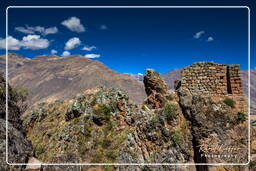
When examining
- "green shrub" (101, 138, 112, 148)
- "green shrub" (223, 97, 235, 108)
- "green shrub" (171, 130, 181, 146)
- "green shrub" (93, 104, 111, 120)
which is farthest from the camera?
"green shrub" (93, 104, 111, 120)

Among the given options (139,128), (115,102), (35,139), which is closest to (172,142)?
(139,128)

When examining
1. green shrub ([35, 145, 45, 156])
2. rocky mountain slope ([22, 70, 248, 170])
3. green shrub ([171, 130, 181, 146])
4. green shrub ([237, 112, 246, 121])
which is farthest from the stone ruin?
green shrub ([35, 145, 45, 156])

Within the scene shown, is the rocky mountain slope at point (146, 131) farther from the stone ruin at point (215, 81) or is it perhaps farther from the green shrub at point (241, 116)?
the stone ruin at point (215, 81)

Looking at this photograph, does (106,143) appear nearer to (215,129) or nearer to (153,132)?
(153,132)

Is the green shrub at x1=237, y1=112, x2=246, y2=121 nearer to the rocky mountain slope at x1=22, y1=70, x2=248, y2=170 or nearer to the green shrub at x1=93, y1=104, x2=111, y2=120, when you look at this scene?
the rocky mountain slope at x1=22, y1=70, x2=248, y2=170

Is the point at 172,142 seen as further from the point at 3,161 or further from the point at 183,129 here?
the point at 3,161

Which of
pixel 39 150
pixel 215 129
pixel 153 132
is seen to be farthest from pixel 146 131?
pixel 39 150

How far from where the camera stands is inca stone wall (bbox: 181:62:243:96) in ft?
39.6

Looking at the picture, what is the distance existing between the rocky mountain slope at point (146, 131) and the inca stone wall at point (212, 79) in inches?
25.5

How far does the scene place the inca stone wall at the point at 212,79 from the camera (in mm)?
12070

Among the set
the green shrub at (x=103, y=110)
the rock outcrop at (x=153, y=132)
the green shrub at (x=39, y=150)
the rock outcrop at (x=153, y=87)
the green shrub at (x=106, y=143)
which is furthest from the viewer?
the rock outcrop at (x=153, y=87)

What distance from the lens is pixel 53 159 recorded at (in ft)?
42.4

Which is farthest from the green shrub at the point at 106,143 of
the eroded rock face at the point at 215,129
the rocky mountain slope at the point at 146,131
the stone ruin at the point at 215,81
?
the stone ruin at the point at 215,81

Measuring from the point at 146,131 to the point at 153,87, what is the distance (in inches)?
246
